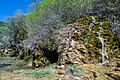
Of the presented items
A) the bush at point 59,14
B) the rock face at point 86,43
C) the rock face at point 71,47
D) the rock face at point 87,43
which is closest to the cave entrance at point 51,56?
the bush at point 59,14

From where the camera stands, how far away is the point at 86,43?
1605 centimetres

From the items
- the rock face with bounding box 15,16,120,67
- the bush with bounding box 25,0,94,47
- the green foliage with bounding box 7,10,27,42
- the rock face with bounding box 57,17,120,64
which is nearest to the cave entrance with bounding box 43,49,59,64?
the bush with bounding box 25,0,94,47

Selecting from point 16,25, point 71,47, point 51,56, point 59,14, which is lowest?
point 71,47

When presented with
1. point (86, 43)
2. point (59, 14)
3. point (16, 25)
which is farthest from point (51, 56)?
point (16, 25)

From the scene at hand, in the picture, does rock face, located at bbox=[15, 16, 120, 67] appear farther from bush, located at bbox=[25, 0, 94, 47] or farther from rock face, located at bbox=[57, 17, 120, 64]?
bush, located at bbox=[25, 0, 94, 47]

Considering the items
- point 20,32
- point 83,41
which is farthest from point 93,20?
point 20,32

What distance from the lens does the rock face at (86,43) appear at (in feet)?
51.0

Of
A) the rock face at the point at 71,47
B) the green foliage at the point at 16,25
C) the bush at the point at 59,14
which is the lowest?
the rock face at the point at 71,47

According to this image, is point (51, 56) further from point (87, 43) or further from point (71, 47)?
point (87, 43)

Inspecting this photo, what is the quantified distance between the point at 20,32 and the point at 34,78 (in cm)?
4186

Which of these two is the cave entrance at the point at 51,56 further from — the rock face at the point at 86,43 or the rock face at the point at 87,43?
the rock face at the point at 86,43

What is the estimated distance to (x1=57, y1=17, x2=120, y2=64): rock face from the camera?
51.0 feet

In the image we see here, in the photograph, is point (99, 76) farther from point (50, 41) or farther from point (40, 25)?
point (40, 25)

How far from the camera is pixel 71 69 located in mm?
13258
